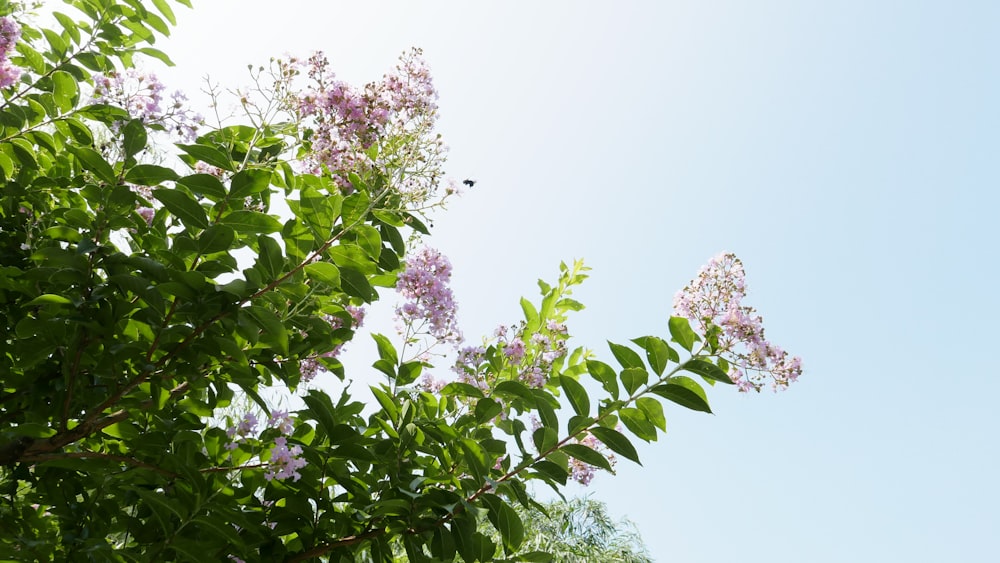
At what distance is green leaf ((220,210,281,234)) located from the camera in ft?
4.70

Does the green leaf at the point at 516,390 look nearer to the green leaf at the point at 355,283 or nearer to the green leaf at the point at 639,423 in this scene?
the green leaf at the point at 639,423

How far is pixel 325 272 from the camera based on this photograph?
4.37 ft

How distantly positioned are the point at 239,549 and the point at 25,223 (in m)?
0.91

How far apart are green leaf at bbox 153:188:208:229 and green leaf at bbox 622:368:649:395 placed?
32.6 inches

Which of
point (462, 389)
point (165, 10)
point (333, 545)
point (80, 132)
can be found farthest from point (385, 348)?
point (165, 10)

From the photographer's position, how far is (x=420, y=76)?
1874 mm

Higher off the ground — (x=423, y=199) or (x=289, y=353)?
(x=423, y=199)

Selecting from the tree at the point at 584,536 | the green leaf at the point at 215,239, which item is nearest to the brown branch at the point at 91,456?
the green leaf at the point at 215,239

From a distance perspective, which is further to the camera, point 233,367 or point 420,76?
point 420,76

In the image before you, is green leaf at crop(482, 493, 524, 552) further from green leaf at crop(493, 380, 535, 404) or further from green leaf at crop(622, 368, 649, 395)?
green leaf at crop(622, 368, 649, 395)

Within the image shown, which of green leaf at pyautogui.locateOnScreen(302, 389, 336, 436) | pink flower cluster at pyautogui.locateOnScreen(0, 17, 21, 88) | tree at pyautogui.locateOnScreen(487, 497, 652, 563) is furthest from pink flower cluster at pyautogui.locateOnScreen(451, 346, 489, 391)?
tree at pyautogui.locateOnScreen(487, 497, 652, 563)

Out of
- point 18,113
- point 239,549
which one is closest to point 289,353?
point 239,549

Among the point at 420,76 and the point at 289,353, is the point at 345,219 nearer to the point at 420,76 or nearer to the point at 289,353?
the point at 289,353

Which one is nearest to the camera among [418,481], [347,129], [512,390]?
[418,481]
